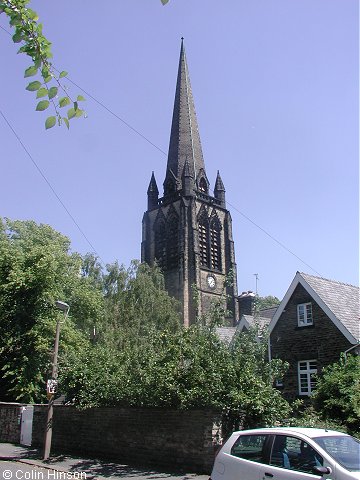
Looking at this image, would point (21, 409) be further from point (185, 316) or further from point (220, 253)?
point (220, 253)

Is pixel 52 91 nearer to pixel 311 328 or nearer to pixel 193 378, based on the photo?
pixel 193 378

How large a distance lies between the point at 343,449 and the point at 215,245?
57.9 meters

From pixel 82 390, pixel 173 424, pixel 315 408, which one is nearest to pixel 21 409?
pixel 82 390

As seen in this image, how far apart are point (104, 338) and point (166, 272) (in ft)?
87.1

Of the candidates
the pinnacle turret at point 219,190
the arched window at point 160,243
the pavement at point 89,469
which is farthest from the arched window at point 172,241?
the pavement at point 89,469

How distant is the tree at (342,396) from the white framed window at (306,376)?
6.66 meters

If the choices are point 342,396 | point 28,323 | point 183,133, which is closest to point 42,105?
point 342,396

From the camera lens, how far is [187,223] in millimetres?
61938

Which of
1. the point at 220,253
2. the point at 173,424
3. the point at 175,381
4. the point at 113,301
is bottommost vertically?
the point at 173,424

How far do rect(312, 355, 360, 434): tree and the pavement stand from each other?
13.3 ft

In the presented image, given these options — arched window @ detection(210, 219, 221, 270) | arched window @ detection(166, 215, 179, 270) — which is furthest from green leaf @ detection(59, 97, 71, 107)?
arched window @ detection(210, 219, 221, 270)

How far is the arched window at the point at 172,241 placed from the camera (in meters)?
61.5

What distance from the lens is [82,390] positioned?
53.7 feet

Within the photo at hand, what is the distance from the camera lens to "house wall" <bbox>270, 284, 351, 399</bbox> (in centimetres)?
2080
